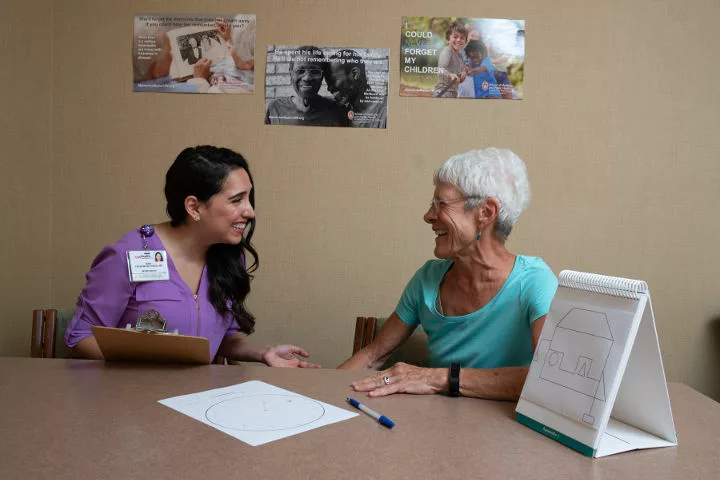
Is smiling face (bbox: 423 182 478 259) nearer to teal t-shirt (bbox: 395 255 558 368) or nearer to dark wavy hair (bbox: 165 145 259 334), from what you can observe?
teal t-shirt (bbox: 395 255 558 368)

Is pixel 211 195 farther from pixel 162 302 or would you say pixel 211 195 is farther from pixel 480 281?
pixel 480 281

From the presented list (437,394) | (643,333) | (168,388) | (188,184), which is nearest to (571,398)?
(643,333)

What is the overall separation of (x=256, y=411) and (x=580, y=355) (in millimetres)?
638

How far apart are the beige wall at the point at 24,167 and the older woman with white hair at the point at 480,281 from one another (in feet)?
5.39

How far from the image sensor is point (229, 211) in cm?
192

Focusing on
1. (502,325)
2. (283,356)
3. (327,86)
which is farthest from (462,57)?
(283,356)

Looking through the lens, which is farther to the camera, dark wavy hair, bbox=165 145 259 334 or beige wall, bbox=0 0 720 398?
beige wall, bbox=0 0 720 398

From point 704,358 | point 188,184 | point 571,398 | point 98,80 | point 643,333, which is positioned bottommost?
point 704,358

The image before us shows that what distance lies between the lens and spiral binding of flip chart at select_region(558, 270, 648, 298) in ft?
3.31

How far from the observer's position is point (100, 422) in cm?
106

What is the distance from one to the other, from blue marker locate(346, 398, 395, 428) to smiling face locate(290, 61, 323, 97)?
177 centimetres

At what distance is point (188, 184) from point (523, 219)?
1.53m

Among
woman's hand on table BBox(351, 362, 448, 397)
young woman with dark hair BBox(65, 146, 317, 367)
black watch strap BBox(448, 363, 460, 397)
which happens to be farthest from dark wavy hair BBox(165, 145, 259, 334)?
black watch strap BBox(448, 363, 460, 397)

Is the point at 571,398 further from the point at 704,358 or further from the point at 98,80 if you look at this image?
the point at 98,80
